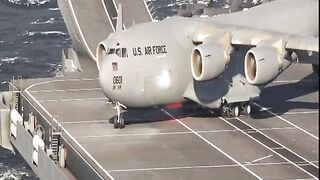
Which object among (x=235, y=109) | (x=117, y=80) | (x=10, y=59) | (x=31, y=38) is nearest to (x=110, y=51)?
(x=117, y=80)

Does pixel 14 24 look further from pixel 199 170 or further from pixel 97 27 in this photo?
pixel 199 170

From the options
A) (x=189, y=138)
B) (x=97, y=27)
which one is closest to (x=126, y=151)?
(x=189, y=138)

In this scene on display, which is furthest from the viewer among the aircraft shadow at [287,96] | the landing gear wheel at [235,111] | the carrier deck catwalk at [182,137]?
the aircraft shadow at [287,96]

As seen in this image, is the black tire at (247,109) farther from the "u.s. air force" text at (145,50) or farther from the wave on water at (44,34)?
the wave on water at (44,34)

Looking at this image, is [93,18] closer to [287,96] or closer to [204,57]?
[287,96]

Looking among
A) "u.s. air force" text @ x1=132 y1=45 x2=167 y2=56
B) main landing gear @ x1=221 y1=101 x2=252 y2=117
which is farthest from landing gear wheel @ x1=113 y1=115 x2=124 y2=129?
main landing gear @ x1=221 y1=101 x2=252 y2=117

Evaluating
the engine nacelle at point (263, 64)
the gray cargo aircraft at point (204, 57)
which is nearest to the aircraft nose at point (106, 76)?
the gray cargo aircraft at point (204, 57)

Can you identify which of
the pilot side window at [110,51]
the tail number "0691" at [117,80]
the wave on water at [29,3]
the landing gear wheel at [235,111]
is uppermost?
the pilot side window at [110,51]
